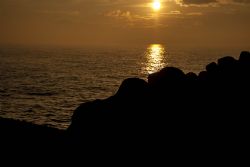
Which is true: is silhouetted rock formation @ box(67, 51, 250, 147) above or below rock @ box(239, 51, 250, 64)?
below

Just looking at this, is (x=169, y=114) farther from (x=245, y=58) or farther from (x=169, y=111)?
(x=245, y=58)

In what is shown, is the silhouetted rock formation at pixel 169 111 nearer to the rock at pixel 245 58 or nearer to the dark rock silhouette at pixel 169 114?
the dark rock silhouette at pixel 169 114

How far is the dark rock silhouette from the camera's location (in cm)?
2106

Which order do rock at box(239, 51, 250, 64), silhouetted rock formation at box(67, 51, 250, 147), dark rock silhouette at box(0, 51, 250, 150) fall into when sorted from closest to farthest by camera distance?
dark rock silhouette at box(0, 51, 250, 150), silhouetted rock formation at box(67, 51, 250, 147), rock at box(239, 51, 250, 64)

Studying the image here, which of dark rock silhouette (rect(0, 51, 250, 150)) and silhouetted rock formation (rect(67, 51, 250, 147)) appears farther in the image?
silhouetted rock formation (rect(67, 51, 250, 147))

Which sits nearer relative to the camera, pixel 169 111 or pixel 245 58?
pixel 169 111

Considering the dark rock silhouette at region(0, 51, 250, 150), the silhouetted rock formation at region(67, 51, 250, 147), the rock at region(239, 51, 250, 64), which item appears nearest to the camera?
the dark rock silhouette at region(0, 51, 250, 150)

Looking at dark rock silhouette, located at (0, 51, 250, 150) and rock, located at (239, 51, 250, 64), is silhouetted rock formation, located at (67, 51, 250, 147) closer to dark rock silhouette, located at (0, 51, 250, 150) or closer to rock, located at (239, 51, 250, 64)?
dark rock silhouette, located at (0, 51, 250, 150)

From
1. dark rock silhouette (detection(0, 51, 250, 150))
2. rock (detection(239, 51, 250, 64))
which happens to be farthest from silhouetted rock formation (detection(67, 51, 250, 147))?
rock (detection(239, 51, 250, 64))

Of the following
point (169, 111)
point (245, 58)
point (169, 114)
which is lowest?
point (169, 114)

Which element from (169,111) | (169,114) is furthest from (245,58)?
(169,114)

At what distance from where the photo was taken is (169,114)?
2181 centimetres

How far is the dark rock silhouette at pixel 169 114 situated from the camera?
21.1 metres

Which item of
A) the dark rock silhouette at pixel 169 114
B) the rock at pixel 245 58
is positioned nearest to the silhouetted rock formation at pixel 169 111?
the dark rock silhouette at pixel 169 114
